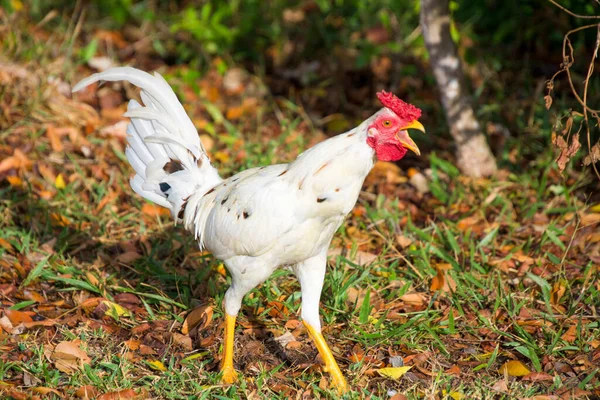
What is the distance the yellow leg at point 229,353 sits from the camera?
13.2 feet

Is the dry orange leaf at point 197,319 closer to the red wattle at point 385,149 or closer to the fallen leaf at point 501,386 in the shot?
the red wattle at point 385,149

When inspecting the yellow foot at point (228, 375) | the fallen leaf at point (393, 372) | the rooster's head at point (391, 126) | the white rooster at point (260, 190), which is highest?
the rooster's head at point (391, 126)

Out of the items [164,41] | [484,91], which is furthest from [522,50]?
[164,41]

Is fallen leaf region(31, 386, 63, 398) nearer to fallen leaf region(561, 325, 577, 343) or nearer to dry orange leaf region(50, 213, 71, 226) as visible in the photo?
dry orange leaf region(50, 213, 71, 226)

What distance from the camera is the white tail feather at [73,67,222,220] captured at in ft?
14.2

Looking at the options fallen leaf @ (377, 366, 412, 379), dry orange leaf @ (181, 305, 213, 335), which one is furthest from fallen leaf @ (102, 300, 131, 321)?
fallen leaf @ (377, 366, 412, 379)

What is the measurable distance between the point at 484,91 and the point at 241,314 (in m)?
3.66

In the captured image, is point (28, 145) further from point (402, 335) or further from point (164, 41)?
point (402, 335)

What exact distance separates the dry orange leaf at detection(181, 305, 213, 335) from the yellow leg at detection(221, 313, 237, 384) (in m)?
0.45

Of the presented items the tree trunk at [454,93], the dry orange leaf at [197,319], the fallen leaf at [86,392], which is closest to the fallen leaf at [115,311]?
the dry orange leaf at [197,319]

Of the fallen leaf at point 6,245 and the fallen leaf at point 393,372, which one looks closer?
the fallen leaf at point 393,372

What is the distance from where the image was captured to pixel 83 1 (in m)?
8.45

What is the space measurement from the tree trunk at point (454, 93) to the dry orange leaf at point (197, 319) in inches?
103

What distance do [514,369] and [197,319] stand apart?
185 centimetres
